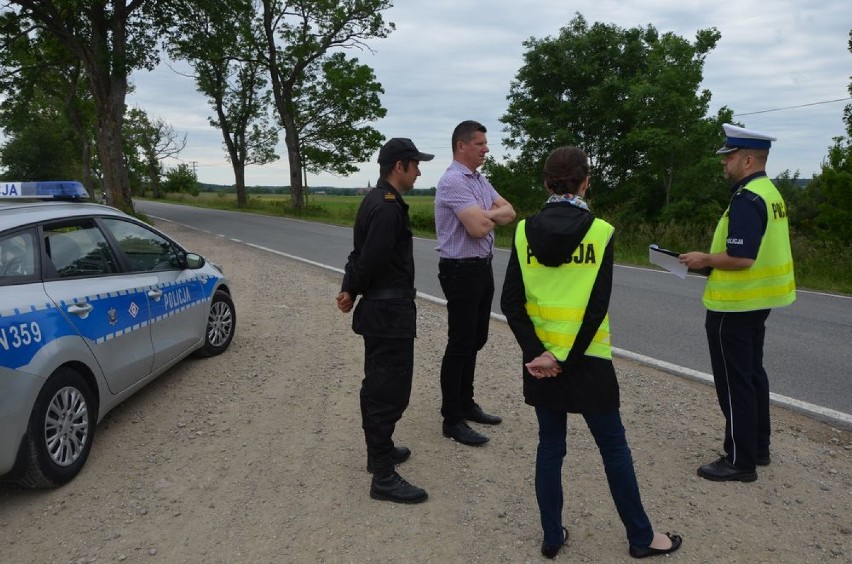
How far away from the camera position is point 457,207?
147 inches

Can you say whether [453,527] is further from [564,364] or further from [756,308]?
[756,308]

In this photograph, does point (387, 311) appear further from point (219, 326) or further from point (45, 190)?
point (45, 190)

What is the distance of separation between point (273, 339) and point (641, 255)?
10835 millimetres

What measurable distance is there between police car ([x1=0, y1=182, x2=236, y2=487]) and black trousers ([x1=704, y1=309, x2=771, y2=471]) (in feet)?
12.4

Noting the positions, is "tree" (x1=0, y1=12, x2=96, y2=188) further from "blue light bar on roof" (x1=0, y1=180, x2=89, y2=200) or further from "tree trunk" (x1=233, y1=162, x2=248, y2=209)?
"blue light bar on roof" (x1=0, y1=180, x2=89, y2=200)

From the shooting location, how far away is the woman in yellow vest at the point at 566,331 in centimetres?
256

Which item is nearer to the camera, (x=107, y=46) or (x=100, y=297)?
(x=100, y=297)

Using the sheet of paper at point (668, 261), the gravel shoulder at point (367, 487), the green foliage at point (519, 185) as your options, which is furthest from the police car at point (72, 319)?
the green foliage at point (519, 185)

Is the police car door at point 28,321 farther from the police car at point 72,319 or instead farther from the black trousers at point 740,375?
the black trousers at point 740,375

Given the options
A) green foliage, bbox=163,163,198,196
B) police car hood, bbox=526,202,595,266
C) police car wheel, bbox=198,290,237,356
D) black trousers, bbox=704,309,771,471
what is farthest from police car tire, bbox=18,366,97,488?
green foliage, bbox=163,163,198,196

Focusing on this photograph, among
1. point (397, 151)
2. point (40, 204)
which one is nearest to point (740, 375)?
point (397, 151)

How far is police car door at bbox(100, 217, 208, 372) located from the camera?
15.0 ft

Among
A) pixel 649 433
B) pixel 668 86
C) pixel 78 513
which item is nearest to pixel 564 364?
pixel 649 433

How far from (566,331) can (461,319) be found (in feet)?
4.59
